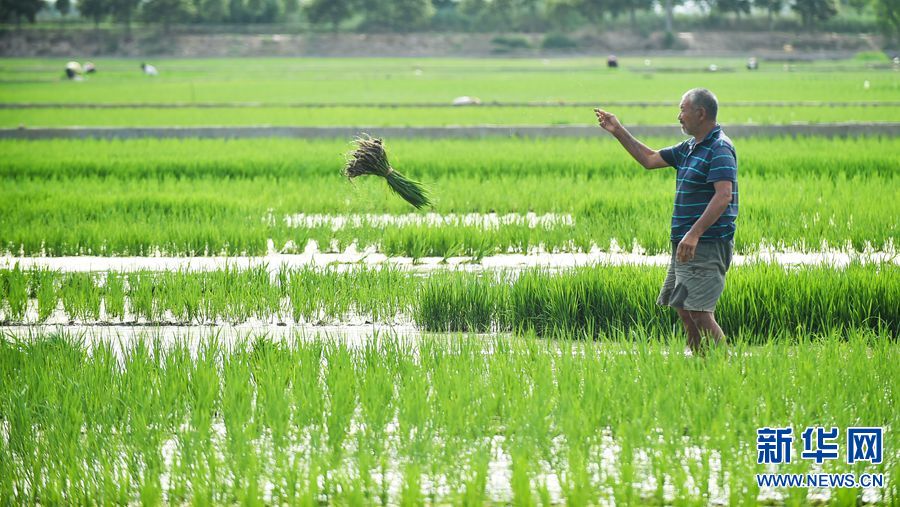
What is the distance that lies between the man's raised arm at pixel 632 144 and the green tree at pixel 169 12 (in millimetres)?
85419

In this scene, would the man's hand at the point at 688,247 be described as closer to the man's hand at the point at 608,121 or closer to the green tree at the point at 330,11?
the man's hand at the point at 608,121

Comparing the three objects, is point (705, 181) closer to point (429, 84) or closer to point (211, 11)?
point (429, 84)

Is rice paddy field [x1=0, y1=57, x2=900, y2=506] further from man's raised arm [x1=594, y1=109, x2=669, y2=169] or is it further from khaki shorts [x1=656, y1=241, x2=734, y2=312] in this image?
man's raised arm [x1=594, y1=109, x2=669, y2=169]

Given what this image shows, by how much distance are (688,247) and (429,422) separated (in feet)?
4.72

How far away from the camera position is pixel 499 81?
45.3 metres

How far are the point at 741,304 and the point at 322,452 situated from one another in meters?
3.17

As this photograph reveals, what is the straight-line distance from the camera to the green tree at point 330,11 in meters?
91.9

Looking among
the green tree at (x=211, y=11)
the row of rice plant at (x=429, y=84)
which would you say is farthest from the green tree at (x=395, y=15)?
the row of rice plant at (x=429, y=84)

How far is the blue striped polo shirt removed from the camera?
5008 millimetres

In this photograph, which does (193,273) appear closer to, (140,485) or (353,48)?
(140,485)

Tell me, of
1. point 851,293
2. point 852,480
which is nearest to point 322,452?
point 852,480

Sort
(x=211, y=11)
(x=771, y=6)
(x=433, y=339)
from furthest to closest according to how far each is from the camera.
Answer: (x=211, y=11) < (x=771, y=6) < (x=433, y=339)

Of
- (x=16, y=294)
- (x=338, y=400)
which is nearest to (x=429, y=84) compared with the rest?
(x=16, y=294)

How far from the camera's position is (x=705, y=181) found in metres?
5.07
